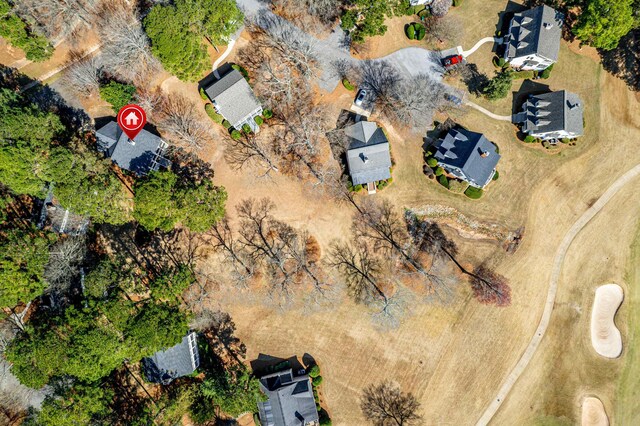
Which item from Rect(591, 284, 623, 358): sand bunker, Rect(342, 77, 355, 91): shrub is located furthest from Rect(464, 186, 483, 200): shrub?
Rect(591, 284, 623, 358): sand bunker

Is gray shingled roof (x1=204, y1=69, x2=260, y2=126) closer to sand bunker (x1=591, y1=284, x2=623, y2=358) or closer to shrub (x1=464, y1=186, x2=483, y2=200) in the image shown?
shrub (x1=464, y1=186, x2=483, y2=200)

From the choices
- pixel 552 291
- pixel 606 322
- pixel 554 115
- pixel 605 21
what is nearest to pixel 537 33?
pixel 605 21

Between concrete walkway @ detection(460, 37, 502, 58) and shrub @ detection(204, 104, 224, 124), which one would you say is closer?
shrub @ detection(204, 104, 224, 124)

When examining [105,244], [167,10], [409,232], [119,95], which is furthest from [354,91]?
[105,244]

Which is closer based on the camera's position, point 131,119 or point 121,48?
point 121,48

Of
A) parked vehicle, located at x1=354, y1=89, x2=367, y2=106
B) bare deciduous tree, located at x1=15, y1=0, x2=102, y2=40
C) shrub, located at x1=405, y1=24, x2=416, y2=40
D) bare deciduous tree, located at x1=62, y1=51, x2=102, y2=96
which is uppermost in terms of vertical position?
bare deciduous tree, located at x1=15, y1=0, x2=102, y2=40

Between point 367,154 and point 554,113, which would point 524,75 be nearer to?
point 554,113

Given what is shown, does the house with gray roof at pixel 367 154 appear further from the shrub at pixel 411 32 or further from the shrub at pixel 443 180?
the shrub at pixel 411 32

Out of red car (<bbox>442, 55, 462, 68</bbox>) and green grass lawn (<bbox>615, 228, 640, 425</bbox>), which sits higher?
red car (<bbox>442, 55, 462, 68</bbox>)
